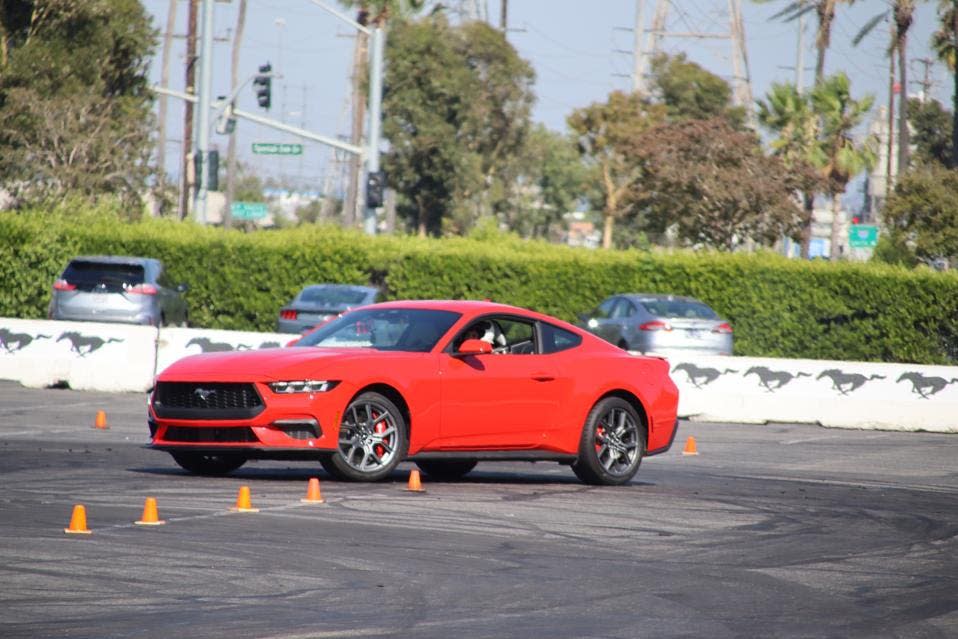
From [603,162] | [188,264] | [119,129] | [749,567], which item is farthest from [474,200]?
[749,567]

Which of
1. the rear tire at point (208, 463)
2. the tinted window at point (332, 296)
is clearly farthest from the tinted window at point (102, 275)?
the rear tire at point (208, 463)

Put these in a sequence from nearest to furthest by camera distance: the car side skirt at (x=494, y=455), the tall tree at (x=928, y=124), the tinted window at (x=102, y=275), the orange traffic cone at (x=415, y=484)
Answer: the orange traffic cone at (x=415, y=484)
the car side skirt at (x=494, y=455)
the tinted window at (x=102, y=275)
the tall tree at (x=928, y=124)

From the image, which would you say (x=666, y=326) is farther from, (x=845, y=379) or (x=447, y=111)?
(x=447, y=111)

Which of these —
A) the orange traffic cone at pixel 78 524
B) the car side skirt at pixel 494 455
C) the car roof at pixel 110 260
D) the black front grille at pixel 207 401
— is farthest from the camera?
the car roof at pixel 110 260

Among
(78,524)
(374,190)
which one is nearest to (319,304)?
(374,190)

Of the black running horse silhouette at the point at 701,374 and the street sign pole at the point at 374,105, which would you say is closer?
the black running horse silhouette at the point at 701,374

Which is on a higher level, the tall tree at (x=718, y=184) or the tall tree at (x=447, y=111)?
the tall tree at (x=447, y=111)

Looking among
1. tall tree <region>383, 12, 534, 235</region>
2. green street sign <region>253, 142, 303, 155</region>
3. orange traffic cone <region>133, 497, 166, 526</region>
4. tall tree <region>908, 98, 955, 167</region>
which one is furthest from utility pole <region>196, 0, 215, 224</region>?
tall tree <region>908, 98, 955, 167</region>

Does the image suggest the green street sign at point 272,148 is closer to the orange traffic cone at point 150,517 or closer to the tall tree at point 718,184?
the tall tree at point 718,184

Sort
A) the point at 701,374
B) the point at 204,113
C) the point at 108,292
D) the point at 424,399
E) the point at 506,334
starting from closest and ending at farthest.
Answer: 1. the point at 424,399
2. the point at 506,334
3. the point at 701,374
4. the point at 108,292
5. the point at 204,113

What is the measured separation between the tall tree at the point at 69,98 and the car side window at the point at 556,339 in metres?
32.8

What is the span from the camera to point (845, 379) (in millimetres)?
23766

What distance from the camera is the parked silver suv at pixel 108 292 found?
29.0 m

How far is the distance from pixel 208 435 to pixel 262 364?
0.66 m
